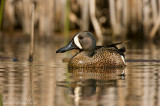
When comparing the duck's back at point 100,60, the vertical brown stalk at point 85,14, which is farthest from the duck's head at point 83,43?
the vertical brown stalk at point 85,14

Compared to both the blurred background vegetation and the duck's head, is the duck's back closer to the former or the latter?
the duck's head

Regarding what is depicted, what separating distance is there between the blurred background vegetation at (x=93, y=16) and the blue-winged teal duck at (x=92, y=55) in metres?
5.81

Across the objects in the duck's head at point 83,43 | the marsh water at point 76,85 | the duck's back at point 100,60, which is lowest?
the marsh water at point 76,85

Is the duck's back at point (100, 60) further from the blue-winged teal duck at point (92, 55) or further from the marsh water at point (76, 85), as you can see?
the marsh water at point (76, 85)

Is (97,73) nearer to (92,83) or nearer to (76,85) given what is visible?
(92,83)

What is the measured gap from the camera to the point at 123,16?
15539 mm

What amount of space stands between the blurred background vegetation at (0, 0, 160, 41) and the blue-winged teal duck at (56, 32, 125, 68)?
5808 millimetres

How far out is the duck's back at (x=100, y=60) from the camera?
811 cm

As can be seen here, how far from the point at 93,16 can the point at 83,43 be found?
623 centimetres

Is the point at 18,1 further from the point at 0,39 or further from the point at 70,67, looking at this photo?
the point at 70,67

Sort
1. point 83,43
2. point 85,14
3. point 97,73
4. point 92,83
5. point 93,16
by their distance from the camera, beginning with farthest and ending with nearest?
1. point 85,14
2. point 93,16
3. point 83,43
4. point 97,73
5. point 92,83

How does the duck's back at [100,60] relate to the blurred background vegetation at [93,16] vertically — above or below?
below

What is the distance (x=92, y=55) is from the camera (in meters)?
8.26

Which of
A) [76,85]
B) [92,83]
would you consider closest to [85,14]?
[92,83]
